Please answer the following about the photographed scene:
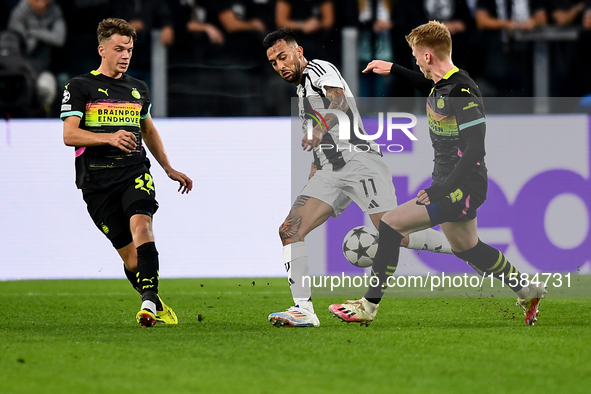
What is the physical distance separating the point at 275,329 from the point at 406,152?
3297mm

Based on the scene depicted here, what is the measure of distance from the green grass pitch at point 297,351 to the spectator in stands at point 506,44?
14.0 feet

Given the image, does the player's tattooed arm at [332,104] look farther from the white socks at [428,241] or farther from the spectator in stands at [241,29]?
the spectator in stands at [241,29]

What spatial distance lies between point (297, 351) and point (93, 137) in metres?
1.87

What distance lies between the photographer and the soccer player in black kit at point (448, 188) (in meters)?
4.95

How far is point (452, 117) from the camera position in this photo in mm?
5027

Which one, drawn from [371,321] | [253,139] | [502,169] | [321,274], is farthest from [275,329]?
[253,139]

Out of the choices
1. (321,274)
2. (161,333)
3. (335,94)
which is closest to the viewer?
(161,333)

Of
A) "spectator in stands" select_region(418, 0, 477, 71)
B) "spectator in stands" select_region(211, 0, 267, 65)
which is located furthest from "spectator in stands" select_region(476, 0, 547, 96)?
"spectator in stands" select_region(211, 0, 267, 65)

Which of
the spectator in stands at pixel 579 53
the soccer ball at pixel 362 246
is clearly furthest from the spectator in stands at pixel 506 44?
the soccer ball at pixel 362 246

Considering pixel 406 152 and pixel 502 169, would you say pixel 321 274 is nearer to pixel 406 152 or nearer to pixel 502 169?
pixel 406 152

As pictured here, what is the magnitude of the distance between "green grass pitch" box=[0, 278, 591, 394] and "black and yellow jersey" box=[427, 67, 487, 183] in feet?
3.06

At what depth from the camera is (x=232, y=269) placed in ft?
29.7

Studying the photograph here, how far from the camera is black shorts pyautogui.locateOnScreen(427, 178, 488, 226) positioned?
5.07 m

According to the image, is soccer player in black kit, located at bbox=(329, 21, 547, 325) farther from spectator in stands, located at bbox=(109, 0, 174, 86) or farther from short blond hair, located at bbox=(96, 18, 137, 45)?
spectator in stands, located at bbox=(109, 0, 174, 86)
